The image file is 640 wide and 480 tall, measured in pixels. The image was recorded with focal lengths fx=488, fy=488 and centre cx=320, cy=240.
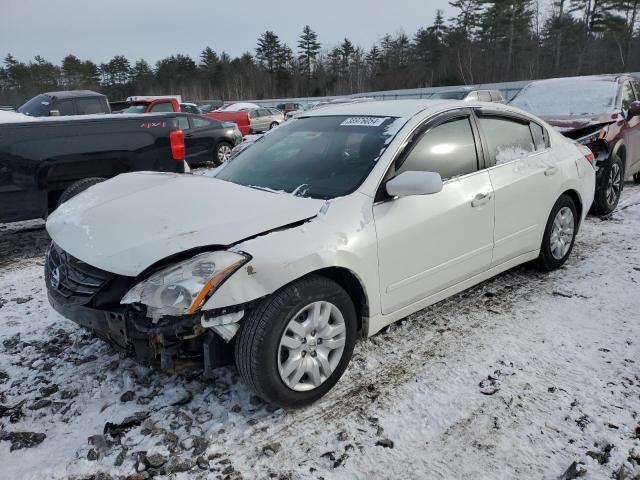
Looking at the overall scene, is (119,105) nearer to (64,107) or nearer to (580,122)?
(64,107)

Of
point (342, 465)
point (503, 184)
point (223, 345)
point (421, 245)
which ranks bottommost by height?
point (342, 465)

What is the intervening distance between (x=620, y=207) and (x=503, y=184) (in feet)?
13.7

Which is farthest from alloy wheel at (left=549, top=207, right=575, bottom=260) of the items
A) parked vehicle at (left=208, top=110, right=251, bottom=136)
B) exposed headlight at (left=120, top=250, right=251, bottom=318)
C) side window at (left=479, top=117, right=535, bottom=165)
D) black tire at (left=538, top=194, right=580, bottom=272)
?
parked vehicle at (left=208, top=110, right=251, bottom=136)

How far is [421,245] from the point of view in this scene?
3.09 m

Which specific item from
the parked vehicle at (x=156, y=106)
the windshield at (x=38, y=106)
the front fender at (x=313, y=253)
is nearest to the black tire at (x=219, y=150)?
the parked vehicle at (x=156, y=106)

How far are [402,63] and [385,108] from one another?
62160 mm

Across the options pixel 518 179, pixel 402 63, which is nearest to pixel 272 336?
pixel 518 179

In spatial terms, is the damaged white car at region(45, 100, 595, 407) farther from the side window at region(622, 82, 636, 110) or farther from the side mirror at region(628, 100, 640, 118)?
the side window at region(622, 82, 636, 110)

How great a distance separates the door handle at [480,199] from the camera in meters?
3.42

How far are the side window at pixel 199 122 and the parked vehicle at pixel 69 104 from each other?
1.98 meters

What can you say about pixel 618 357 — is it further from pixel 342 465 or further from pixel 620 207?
pixel 620 207

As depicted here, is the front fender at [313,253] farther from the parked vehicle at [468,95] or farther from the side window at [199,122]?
the parked vehicle at [468,95]

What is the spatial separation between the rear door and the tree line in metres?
48.0

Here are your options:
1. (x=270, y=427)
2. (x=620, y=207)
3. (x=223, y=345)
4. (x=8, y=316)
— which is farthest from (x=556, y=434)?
(x=620, y=207)
